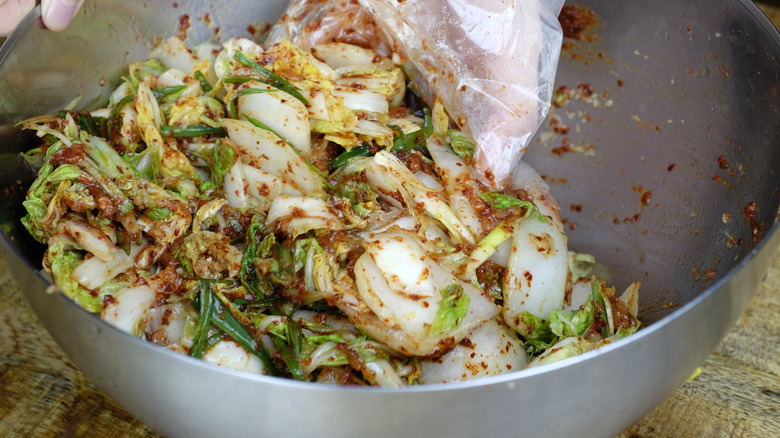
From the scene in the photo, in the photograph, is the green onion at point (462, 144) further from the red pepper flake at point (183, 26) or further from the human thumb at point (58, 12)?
the human thumb at point (58, 12)

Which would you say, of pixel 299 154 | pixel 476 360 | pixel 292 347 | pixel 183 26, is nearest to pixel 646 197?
pixel 476 360

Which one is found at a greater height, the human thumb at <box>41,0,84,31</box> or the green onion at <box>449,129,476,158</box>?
the human thumb at <box>41,0,84,31</box>

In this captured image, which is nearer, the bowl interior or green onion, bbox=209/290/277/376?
green onion, bbox=209/290/277/376

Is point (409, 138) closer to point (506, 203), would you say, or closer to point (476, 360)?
point (506, 203)

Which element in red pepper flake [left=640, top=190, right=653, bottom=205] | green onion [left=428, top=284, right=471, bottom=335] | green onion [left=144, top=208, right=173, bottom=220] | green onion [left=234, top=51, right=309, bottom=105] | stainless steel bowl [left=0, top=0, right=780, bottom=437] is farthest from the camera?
red pepper flake [left=640, top=190, right=653, bottom=205]

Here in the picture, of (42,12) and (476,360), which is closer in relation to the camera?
(476,360)

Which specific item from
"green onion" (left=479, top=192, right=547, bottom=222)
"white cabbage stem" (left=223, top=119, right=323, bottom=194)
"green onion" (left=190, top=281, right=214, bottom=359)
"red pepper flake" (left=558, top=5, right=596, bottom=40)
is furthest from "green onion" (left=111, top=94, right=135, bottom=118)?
"red pepper flake" (left=558, top=5, right=596, bottom=40)

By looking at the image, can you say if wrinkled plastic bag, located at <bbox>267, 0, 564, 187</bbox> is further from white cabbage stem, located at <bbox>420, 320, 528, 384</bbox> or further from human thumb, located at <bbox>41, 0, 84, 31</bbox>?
human thumb, located at <bbox>41, 0, 84, 31</bbox>
